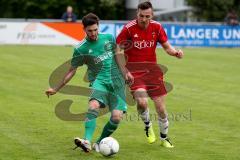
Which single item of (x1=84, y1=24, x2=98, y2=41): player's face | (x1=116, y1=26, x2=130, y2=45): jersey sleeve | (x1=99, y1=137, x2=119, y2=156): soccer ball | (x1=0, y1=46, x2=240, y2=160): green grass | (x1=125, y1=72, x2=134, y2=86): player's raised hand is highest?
(x1=84, y1=24, x2=98, y2=41): player's face

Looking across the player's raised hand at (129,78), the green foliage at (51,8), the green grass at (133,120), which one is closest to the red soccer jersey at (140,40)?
the player's raised hand at (129,78)

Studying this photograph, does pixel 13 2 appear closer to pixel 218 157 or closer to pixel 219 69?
pixel 219 69

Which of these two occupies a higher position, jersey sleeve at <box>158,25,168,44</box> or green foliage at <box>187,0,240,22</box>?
jersey sleeve at <box>158,25,168,44</box>

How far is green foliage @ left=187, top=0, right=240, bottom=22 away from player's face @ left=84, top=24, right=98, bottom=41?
134 feet

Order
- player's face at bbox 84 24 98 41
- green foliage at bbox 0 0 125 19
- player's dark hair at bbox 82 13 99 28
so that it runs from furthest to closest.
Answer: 1. green foliage at bbox 0 0 125 19
2. player's face at bbox 84 24 98 41
3. player's dark hair at bbox 82 13 99 28

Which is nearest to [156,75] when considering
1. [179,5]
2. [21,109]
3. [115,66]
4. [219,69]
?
[115,66]

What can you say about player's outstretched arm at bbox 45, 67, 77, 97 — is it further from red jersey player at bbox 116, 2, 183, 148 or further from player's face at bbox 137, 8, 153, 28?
player's face at bbox 137, 8, 153, 28

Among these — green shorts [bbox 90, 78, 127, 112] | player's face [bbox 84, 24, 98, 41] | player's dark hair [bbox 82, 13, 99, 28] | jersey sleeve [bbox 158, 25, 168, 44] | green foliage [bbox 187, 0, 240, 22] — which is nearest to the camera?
player's dark hair [bbox 82, 13, 99, 28]

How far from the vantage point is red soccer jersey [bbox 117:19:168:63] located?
35.1 feet

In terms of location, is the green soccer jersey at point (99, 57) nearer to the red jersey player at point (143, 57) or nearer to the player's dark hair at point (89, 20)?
the red jersey player at point (143, 57)

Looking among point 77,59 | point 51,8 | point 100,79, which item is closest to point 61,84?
point 77,59

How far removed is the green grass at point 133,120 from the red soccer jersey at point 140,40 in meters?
1.47

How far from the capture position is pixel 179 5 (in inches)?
2346

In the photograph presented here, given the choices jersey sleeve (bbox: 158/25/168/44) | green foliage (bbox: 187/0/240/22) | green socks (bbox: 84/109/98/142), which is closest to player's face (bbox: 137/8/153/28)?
jersey sleeve (bbox: 158/25/168/44)
